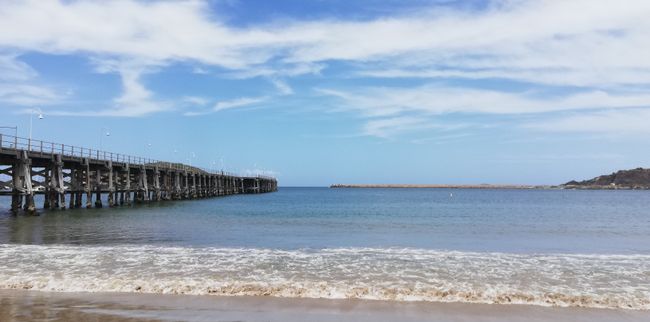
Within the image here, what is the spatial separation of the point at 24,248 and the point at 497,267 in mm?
14839

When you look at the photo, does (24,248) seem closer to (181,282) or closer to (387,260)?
(181,282)

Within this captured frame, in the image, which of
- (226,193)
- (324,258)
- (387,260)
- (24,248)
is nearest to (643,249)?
(387,260)

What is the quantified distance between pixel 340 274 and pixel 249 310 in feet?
13.9

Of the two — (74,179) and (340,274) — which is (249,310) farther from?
(74,179)

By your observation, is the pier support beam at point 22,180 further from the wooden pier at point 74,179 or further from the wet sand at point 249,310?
the wet sand at point 249,310

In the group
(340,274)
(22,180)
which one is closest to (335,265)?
(340,274)

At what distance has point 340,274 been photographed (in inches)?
495

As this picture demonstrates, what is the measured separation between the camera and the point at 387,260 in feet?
49.8

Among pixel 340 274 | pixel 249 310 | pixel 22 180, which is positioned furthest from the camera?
pixel 22 180

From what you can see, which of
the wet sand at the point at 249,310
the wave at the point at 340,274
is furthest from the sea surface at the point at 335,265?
the wet sand at the point at 249,310

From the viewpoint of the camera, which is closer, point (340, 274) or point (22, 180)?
point (340, 274)

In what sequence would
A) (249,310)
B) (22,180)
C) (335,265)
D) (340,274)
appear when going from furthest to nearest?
(22,180)
(335,265)
(340,274)
(249,310)

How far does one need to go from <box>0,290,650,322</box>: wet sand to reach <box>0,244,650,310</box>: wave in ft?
1.80

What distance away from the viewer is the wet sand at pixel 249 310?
813 cm
